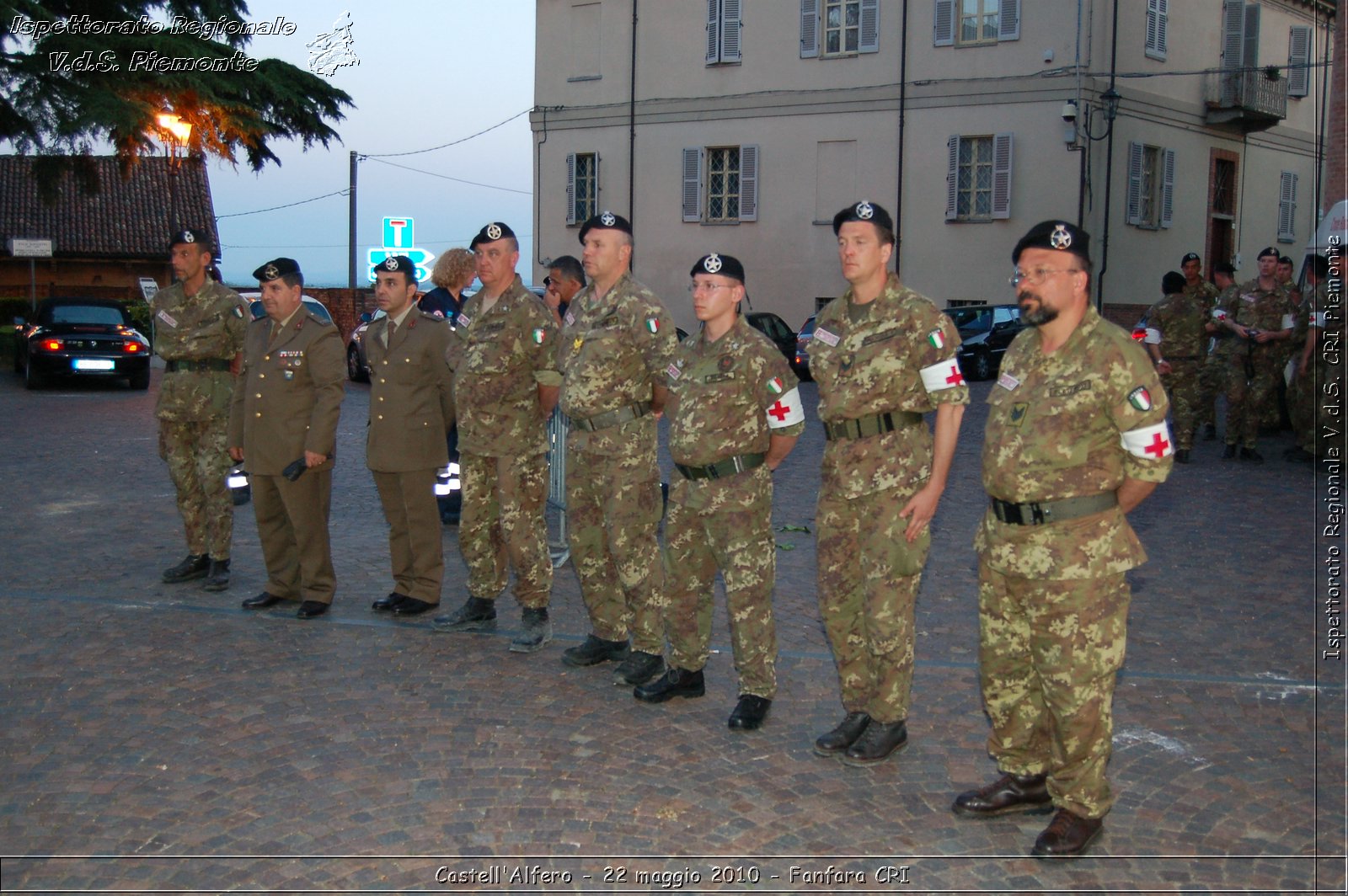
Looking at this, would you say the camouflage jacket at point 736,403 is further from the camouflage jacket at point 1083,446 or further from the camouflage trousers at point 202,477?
the camouflage trousers at point 202,477

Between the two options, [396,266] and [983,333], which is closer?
[396,266]

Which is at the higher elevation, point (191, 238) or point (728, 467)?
point (191, 238)

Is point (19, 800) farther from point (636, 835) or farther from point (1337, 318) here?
point (1337, 318)

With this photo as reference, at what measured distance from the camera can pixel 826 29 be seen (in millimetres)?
31766

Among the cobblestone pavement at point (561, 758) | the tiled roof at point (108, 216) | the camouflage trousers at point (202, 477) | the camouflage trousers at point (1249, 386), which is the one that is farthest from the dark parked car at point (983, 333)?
the tiled roof at point (108, 216)

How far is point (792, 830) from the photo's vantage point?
4.34 meters

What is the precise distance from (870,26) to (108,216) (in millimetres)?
31767

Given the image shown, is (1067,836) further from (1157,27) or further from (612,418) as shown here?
(1157,27)

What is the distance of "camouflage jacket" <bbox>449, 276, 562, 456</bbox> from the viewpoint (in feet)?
21.0

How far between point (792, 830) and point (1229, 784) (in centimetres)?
175

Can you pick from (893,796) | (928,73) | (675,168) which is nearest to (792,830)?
(893,796)

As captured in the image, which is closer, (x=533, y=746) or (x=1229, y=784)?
(x=1229, y=784)

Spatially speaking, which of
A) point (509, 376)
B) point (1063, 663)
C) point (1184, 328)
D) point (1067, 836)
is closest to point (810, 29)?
point (1184, 328)

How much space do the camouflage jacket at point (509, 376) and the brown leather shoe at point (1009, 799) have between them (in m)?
2.90
